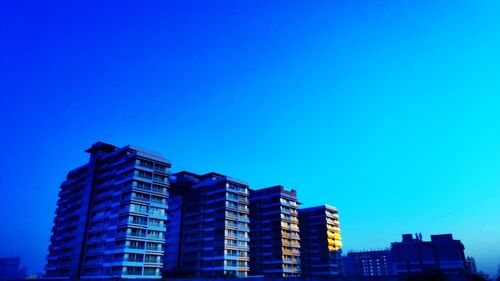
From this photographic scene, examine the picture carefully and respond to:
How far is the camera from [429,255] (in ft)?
573

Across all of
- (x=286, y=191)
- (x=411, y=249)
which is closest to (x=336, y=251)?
(x=286, y=191)

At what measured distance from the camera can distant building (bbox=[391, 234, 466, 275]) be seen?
16938cm

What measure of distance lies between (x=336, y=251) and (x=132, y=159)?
300 ft

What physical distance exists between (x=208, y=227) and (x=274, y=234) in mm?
26187

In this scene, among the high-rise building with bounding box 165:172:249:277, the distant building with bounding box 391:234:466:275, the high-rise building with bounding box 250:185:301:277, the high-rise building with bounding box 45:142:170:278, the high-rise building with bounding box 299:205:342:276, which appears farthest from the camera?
the distant building with bounding box 391:234:466:275

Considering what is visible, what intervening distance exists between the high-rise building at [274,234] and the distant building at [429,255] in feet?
230

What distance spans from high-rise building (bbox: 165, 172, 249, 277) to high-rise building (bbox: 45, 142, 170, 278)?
19.3 meters

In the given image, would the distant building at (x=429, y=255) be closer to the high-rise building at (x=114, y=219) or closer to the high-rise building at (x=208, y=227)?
the high-rise building at (x=208, y=227)

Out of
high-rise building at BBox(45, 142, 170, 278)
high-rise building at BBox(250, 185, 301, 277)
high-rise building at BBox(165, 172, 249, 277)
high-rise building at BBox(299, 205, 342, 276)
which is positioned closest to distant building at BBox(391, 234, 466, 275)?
high-rise building at BBox(299, 205, 342, 276)

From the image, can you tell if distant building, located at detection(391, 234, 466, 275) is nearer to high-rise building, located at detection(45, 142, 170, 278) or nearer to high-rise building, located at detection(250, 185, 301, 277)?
high-rise building, located at detection(250, 185, 301, 277)

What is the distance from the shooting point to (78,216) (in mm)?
102688

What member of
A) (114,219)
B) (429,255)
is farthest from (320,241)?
(114,219)

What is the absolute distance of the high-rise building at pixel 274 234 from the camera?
122812 mm

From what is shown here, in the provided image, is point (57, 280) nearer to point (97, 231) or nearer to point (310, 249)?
point (97, 231)
